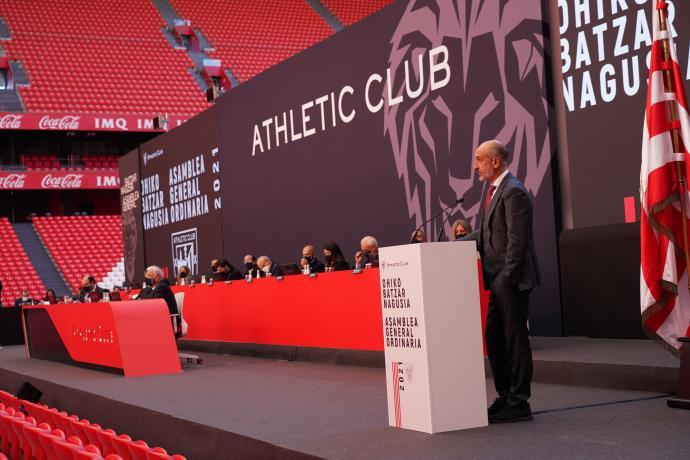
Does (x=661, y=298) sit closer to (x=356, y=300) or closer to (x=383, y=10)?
(x=356, y=300)

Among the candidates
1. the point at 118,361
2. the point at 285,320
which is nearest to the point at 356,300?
the point at 285,320

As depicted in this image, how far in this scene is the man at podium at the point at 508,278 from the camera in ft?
11.7

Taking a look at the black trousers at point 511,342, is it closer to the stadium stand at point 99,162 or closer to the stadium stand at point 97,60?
the stadium stand at point 97,60

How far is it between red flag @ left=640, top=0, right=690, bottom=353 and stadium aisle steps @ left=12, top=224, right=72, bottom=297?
1814 cm

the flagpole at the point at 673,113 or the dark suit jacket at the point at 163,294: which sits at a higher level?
the flagpole at the point at 673,113

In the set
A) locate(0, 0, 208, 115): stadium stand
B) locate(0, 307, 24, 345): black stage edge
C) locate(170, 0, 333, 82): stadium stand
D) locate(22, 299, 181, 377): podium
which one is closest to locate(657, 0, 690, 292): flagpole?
locate(22, 299, 181, 377): podium

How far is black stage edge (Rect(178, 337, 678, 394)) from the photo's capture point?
13.9 ft

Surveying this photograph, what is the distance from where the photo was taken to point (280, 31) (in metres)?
28.8

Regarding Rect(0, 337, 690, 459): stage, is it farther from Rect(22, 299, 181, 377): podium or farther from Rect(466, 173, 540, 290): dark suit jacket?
Rect(466, 173, 540, 290): dark suit jacket

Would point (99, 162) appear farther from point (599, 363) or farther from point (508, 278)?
point (508, 278)

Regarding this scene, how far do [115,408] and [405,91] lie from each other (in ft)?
15.2

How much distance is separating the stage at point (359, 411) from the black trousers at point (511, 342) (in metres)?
0.19

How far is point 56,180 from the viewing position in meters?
23.1

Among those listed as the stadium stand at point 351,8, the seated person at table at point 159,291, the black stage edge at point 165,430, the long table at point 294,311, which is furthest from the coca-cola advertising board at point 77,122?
the black stage edge at point 165,430
